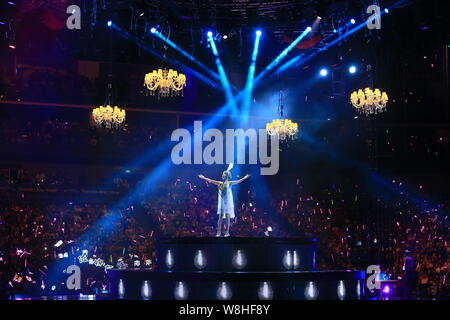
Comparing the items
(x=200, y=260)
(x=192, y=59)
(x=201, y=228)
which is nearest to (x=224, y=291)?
(x=200, y=260)

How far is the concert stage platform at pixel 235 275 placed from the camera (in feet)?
37.0

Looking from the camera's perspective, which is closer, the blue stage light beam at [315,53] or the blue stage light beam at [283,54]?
the blue stage light beam at [315,53]

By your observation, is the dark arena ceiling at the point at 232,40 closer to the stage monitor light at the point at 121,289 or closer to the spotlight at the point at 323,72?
the spotlight at the point at 323,72

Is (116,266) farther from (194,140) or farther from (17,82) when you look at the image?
(17,82)

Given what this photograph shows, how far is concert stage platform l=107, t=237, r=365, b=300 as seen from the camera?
1127cm

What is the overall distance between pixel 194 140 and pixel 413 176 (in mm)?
7474

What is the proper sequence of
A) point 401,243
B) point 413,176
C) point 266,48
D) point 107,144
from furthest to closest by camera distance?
point 413,176 → point 107,144 → point 266,48 → point 401,243

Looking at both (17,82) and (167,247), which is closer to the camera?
(167,247)

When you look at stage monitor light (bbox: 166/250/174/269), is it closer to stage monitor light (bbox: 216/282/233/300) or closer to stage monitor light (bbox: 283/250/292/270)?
stage monitor light (bbox: 216/282/233/300)

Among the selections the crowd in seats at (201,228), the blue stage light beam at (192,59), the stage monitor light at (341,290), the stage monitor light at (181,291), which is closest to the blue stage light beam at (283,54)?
the blue stage light beam at (192,59)

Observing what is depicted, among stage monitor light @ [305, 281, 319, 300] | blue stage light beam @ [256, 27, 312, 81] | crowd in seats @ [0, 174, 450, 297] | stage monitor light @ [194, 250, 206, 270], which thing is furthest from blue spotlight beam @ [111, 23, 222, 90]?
stage monitor light @ [305, 281, 319, 300]

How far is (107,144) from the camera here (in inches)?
834
